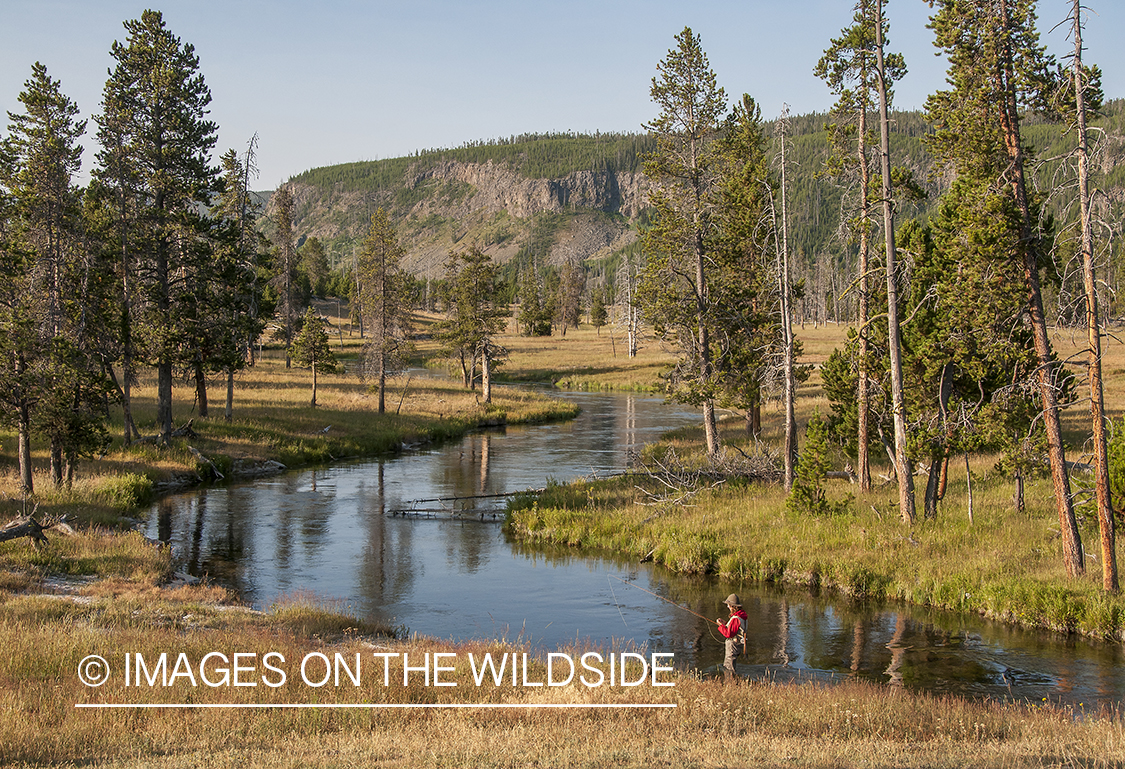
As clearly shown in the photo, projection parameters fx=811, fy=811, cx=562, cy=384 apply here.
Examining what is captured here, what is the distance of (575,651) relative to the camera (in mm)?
15547

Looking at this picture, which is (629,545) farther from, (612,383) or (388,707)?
(612,383)

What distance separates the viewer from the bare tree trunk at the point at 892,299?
20391mm

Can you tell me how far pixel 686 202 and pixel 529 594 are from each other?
17.7 meters

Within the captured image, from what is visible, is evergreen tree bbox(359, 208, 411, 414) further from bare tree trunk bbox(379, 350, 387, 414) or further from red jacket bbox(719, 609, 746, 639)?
red jacket bbox(719, 609, 746, 639)

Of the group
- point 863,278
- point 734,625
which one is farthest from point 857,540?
point 734,625

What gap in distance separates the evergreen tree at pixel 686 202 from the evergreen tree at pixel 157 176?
19.8m

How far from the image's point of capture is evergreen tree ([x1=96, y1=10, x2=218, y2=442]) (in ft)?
111

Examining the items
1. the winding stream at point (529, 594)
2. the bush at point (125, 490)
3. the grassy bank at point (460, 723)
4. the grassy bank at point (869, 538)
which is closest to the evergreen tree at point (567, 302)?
the winding stream at point (529, 594)

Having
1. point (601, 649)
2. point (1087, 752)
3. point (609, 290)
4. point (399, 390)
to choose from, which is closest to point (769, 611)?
point (601, 649)

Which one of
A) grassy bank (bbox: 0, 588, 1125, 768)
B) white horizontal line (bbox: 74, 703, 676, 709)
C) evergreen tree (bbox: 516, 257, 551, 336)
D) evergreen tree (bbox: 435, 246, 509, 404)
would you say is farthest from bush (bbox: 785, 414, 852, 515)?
evergreen tree (bbox: 516, 257, 551, 336)

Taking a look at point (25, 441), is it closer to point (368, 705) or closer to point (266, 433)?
point (266, 433)

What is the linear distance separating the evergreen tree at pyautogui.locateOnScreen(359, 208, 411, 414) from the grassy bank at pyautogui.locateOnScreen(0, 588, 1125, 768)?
3846 centimetres

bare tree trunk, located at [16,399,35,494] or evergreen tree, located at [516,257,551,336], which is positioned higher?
evergreen tree, located at [516,257,551,336]

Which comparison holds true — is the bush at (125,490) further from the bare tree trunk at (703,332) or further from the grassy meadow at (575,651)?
the bare tree trunk at (703,332)
